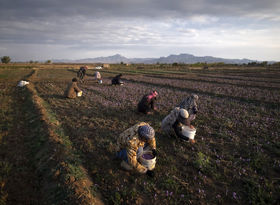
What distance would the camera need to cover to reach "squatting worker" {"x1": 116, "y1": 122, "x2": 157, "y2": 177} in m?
4.27

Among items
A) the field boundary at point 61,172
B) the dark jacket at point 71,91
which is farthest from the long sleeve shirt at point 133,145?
the dark jacket at point 71,91

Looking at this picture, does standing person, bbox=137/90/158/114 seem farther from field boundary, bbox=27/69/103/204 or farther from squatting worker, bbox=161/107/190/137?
field boundary, bbox=27/69/103/204

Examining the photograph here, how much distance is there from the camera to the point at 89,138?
7.07 m

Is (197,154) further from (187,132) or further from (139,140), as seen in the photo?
(139,140)

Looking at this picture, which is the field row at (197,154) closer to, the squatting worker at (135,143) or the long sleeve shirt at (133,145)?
the squatting worker at (135,143)

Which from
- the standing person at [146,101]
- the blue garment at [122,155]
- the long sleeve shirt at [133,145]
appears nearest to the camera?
the long sleeve shirt at [133,145]

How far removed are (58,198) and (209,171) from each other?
4.42 meters

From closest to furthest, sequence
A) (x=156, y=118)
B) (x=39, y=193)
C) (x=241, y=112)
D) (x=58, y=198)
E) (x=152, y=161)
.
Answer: (x=58, y=198), (x=39, y=193), (x=152, y=161), (x=156, y=118), (x=241, y=112)

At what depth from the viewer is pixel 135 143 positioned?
441 centimetres

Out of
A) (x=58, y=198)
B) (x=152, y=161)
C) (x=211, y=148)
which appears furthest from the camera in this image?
(x=211, y=148)

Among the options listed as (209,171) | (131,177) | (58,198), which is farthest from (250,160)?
(58,198)

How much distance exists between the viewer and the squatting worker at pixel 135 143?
14.0 ft

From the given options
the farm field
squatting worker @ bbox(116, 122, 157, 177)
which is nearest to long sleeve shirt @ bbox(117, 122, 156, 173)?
squatting worker @ bbox(116, 122, 157, 177)

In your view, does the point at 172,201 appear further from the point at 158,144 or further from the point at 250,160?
the point at 250,160
